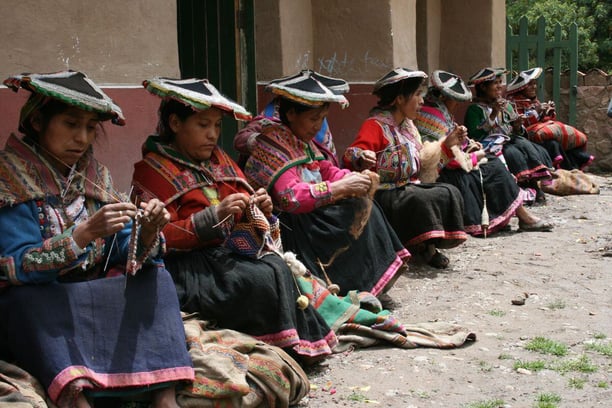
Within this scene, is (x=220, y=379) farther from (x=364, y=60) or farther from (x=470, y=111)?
(x=470, y=111)

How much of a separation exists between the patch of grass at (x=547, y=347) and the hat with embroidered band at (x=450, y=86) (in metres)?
3.30

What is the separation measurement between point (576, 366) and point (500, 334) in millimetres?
725

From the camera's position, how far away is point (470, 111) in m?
9.34

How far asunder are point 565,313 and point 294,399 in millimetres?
2475

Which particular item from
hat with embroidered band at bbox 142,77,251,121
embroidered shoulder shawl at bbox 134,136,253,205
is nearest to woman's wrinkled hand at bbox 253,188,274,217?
embroidered shoulder shawl at bbox 134,136,253,205

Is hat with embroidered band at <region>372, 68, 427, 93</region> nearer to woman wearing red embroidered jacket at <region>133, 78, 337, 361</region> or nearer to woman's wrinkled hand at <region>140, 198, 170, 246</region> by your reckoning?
woman wearing red embroidered jacket at <region>133, 78, 337, 361</region>

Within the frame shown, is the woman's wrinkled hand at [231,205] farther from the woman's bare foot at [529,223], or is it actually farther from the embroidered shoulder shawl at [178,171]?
the woman's bare foot at [529,223]

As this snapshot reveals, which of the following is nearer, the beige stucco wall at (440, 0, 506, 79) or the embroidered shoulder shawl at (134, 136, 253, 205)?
the embroidered shoulder shawl at (134, 136, 253, 205)

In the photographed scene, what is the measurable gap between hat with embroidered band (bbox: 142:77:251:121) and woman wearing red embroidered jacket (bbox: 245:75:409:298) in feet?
2.89

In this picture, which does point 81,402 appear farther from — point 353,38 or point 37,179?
point 353,38

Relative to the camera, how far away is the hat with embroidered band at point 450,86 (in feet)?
25.8

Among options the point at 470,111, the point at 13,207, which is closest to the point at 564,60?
the point at 470,111

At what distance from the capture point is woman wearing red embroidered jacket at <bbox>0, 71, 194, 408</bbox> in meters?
3.37

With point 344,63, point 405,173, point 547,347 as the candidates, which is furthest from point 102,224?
point 344,63
